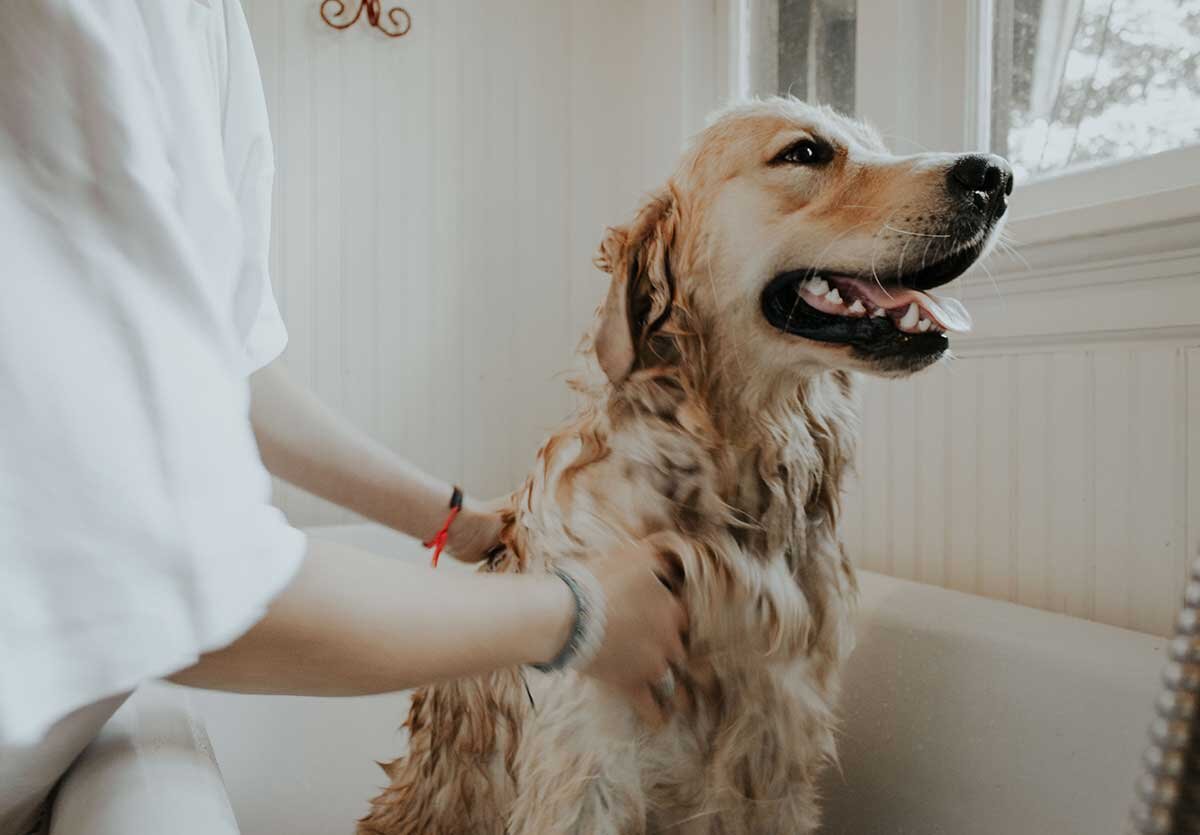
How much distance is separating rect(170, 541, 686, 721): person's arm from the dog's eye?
451 mm

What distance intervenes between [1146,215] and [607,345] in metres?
0.69

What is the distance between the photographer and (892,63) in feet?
4.89

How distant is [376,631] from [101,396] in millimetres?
219

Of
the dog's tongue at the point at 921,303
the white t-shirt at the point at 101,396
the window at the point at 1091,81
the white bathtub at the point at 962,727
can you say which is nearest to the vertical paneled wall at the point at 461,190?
the window at the point at 1091,81

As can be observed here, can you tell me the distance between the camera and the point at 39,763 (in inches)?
22.2

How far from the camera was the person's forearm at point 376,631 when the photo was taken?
19.1 inches

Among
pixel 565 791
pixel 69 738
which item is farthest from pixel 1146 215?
pixel 69 738

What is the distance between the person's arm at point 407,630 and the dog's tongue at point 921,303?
1.10 ft

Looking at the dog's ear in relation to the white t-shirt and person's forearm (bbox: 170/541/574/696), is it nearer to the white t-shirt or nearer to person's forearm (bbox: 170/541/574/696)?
person's forearm (bbox: 170/541/574/696)

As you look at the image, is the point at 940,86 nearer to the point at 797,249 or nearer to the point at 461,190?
the point at 797,249

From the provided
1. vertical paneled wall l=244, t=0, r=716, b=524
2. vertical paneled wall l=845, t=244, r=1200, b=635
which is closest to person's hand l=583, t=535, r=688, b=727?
vertical paneled wall l=845, t=244, r=1200, b=635

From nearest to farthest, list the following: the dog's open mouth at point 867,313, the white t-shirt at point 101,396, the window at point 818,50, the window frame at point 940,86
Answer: the white t-shirt at point 101,396 < the dog's open mouth at point 867,313 < the window frame at point 940,86 < the window at point 818,50

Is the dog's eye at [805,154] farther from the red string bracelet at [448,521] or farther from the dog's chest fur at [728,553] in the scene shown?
the red string bracelet at [448,521]

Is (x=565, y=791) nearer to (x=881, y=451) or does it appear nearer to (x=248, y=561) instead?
(x=248, y=561)
